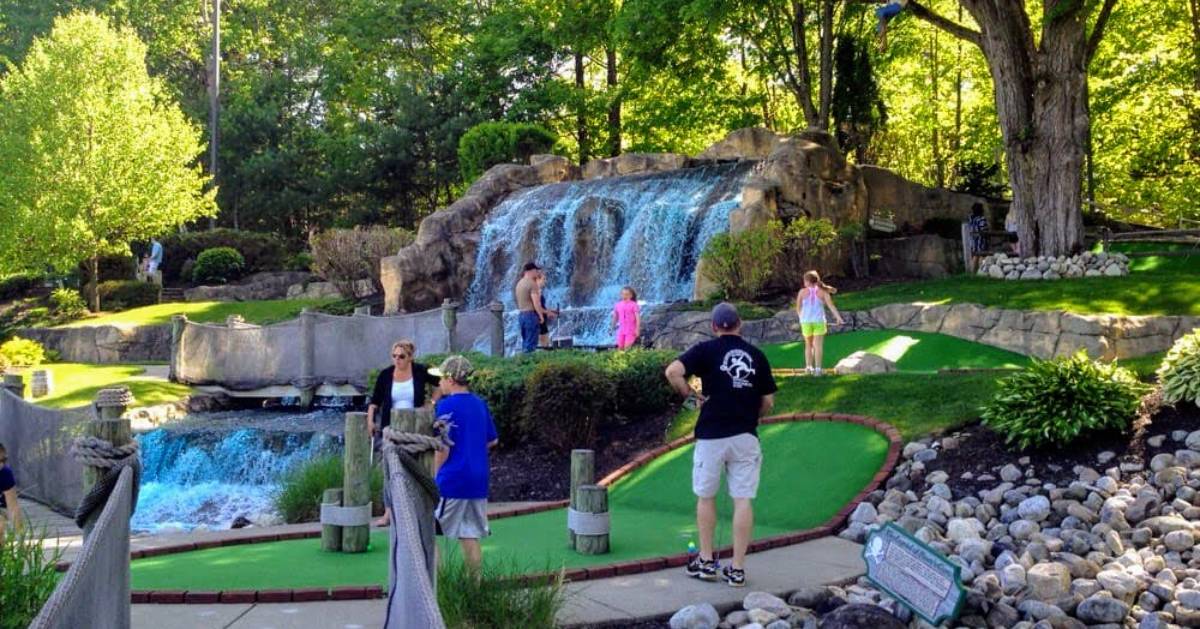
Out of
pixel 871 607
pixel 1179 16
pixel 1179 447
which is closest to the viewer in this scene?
pixel 871 607

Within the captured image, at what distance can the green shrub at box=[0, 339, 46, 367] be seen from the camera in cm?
2670

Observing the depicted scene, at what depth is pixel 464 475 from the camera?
707 cm

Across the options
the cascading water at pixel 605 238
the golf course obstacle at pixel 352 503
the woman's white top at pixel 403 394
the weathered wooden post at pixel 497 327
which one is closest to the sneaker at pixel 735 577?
the golf course obstacle at pixel 352 503

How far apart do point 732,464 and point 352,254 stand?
2431 centimetres

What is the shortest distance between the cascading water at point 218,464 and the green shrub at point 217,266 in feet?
64.8

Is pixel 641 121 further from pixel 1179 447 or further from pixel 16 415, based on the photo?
pixel 1179 447

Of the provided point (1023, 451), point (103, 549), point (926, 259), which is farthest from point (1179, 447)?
point (926, 259)

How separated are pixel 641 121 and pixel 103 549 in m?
31.7

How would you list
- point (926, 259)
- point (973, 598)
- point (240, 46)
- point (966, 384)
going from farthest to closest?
point (240, 46) → point (926, 259) → point (966, 384) → point (973, 598)

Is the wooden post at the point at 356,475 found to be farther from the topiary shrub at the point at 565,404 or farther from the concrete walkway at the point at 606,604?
the topiary shrub at the point at 565,404

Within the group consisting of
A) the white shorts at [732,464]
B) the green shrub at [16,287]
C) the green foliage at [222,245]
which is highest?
the green foliage at [222,245]

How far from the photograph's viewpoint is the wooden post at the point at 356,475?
8.36 meters

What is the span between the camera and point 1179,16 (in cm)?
2988

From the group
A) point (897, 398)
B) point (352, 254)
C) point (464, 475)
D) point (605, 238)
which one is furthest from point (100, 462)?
point (352, 254)
